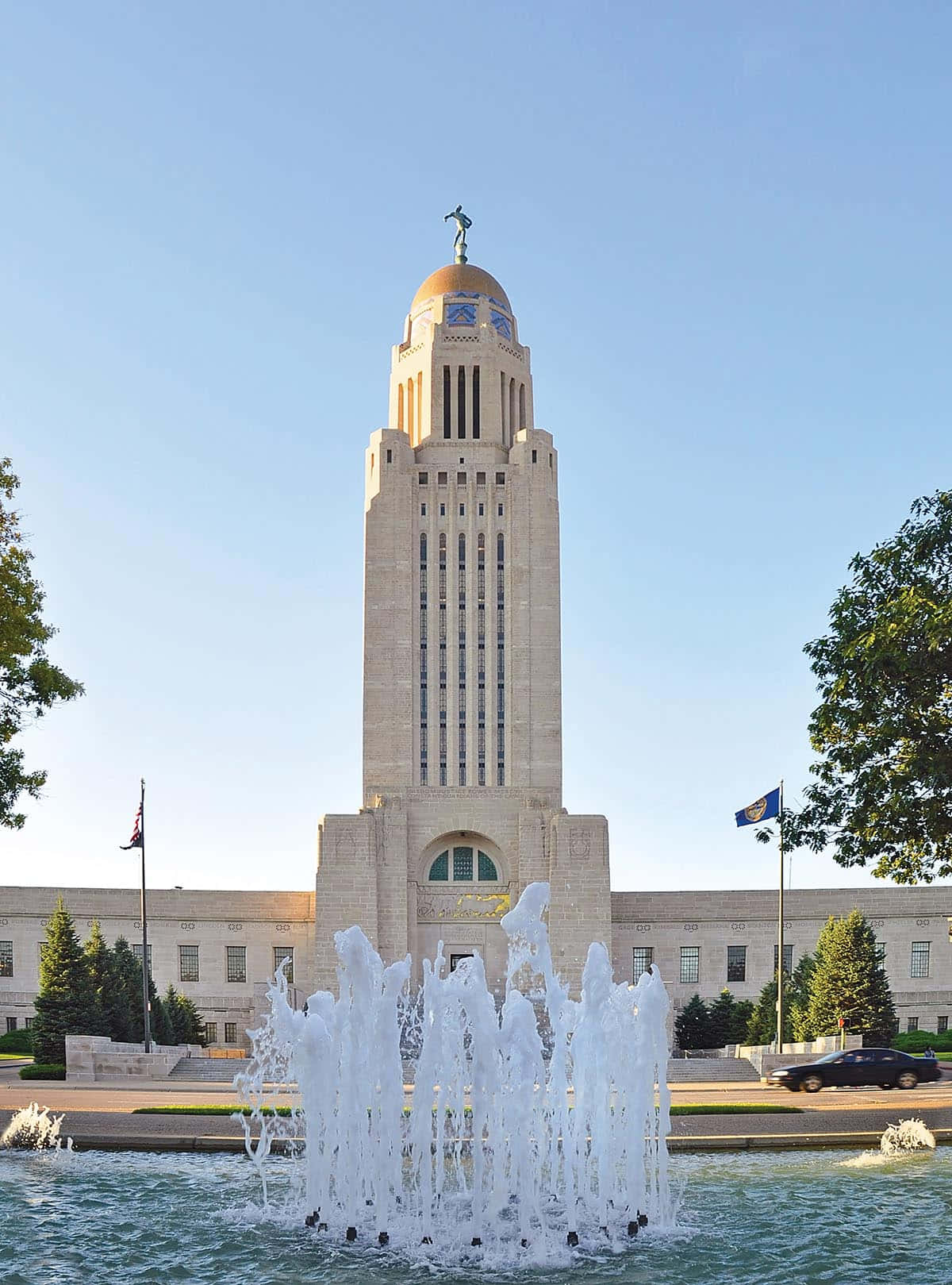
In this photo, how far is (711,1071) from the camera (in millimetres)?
43094

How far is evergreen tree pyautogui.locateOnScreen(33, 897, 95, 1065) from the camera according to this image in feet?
142

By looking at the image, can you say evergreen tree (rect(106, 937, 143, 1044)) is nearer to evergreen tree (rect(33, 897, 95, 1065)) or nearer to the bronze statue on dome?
evergreen tree (rect(33, 897, 95, 1065))

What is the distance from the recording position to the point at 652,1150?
20.3 m

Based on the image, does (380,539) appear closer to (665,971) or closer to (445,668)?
(445,668)

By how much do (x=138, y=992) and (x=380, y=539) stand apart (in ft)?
77.7

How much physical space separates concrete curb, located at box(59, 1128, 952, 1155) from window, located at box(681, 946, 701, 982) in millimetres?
36725

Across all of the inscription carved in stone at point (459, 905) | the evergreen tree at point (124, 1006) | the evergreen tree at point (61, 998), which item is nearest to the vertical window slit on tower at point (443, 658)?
the inscription carved in stone at point (459, 905)

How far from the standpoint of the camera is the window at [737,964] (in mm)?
60938

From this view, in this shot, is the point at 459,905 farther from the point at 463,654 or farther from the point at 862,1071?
the point at 862,1071

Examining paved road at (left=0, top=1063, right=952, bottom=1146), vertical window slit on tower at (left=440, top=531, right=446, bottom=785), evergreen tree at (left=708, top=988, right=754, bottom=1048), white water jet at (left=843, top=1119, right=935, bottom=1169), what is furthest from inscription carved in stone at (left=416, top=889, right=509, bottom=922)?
white water jet at (left=843, top=1119, right=935, bottom=1169)

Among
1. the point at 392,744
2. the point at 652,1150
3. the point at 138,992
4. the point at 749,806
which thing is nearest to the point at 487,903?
the point at 392,744

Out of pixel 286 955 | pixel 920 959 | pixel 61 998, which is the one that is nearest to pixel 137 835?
pixel 61 998

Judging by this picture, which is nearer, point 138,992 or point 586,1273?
point 586,1273

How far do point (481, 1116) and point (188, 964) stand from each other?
44.7 meters
